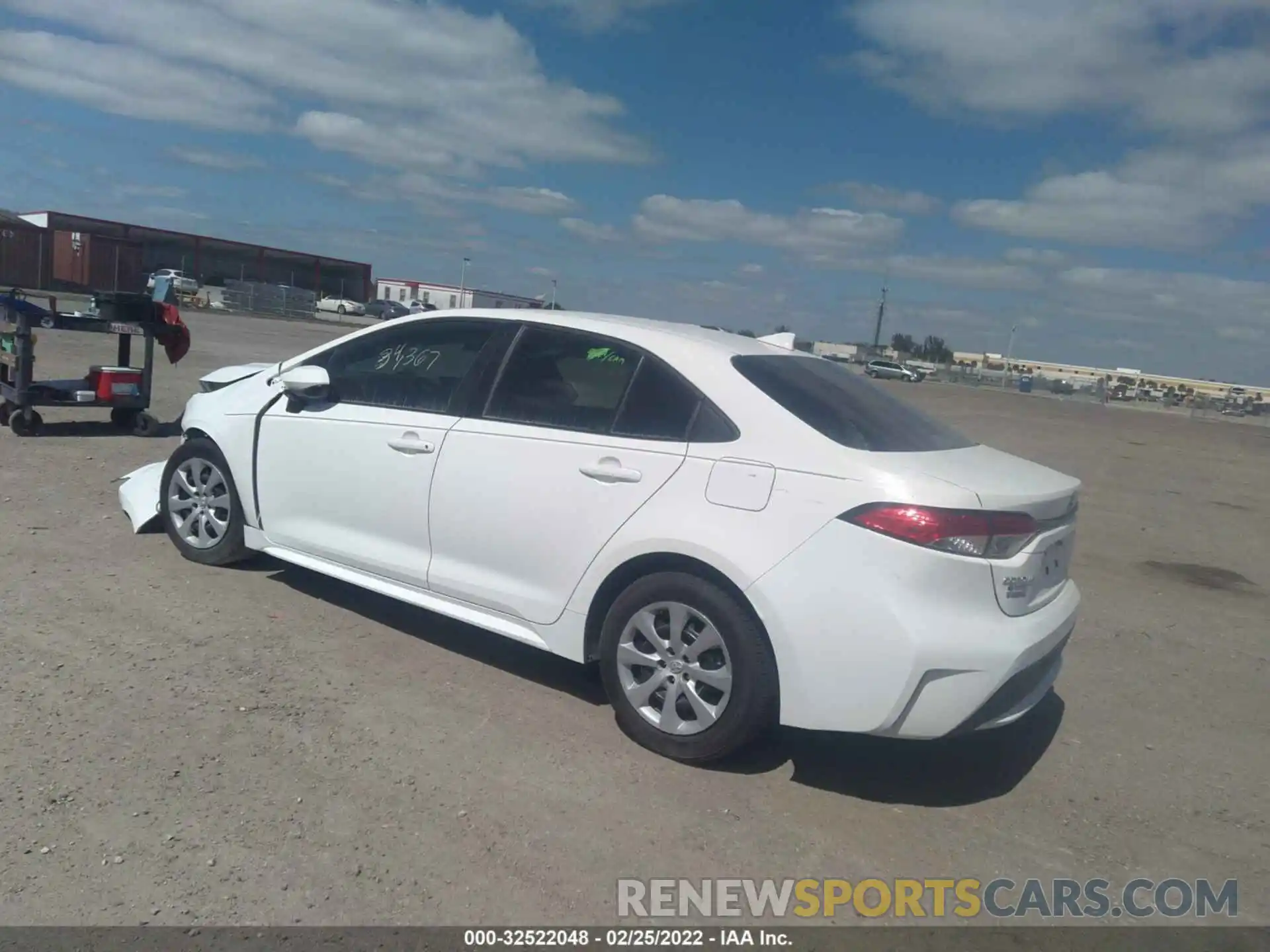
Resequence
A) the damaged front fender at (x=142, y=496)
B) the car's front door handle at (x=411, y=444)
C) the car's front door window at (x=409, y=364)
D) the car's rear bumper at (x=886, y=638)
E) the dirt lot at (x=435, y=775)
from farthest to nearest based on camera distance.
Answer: the damaged front fender at (x=142, y=496), the car's front door window at (x=409, y=364), the car's front door handle at (x=411, y=444), the car's rear bumper at (x=886, y=638), the dirt lot at (x=435, y=775)

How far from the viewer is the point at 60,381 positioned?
9.90m

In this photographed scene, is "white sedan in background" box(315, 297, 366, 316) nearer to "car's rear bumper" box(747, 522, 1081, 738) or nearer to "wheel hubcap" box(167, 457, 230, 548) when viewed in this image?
"wheel hubcap" box(167, 457, 230, 548)

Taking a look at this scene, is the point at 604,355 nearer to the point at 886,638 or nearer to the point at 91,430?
the point at 886,638

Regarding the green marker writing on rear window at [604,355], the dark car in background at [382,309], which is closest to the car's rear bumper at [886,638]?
the green marker writing on rear window at [604,355]

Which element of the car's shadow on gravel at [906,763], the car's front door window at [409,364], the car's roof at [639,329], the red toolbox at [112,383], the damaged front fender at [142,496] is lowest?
the car's shadow on gravel at [906,763]

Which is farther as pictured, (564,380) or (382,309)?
(382,309)

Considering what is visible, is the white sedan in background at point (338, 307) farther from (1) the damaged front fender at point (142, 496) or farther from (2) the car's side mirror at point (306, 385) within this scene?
(2) the car's side mirror at point (306, 385)

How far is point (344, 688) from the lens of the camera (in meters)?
4.40

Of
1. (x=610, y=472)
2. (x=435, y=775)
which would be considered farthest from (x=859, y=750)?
(x=435, y=775)

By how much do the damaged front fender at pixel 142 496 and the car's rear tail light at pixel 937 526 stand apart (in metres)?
4.44

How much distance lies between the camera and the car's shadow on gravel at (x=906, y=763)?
400 centimetres

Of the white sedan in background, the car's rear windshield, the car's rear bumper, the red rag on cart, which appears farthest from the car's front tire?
the white sedan in background

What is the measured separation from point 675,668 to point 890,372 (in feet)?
191
